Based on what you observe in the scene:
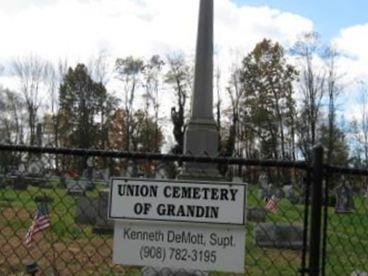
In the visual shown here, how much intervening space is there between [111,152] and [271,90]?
198 ft

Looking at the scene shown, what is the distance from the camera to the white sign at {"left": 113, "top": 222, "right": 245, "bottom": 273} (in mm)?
3926

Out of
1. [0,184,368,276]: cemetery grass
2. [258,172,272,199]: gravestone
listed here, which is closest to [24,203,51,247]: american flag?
[0,184,368,276]: cemetery grass

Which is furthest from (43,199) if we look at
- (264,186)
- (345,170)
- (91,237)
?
(264,186)

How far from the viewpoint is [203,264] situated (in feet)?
12.9

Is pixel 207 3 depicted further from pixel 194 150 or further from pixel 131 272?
pixel 131 272

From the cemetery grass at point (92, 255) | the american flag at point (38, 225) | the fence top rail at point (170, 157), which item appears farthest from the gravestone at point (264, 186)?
the fence top rail at point (170, 157)

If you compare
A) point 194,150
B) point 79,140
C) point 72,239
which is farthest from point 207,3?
point 79,140

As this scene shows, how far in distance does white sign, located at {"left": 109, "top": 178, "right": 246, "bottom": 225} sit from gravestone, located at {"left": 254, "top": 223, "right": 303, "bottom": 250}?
8.17 metres

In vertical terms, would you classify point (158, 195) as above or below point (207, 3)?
below

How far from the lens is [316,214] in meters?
3.96

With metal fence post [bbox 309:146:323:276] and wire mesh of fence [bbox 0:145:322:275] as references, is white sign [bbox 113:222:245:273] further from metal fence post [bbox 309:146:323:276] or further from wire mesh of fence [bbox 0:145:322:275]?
wire mesh of fence [bbox 0:145:322:275]

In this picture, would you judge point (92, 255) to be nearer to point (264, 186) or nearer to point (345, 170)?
point (345, 170)

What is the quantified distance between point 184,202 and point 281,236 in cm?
868

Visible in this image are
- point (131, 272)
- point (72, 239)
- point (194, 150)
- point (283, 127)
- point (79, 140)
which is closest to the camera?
point (131, 272)
